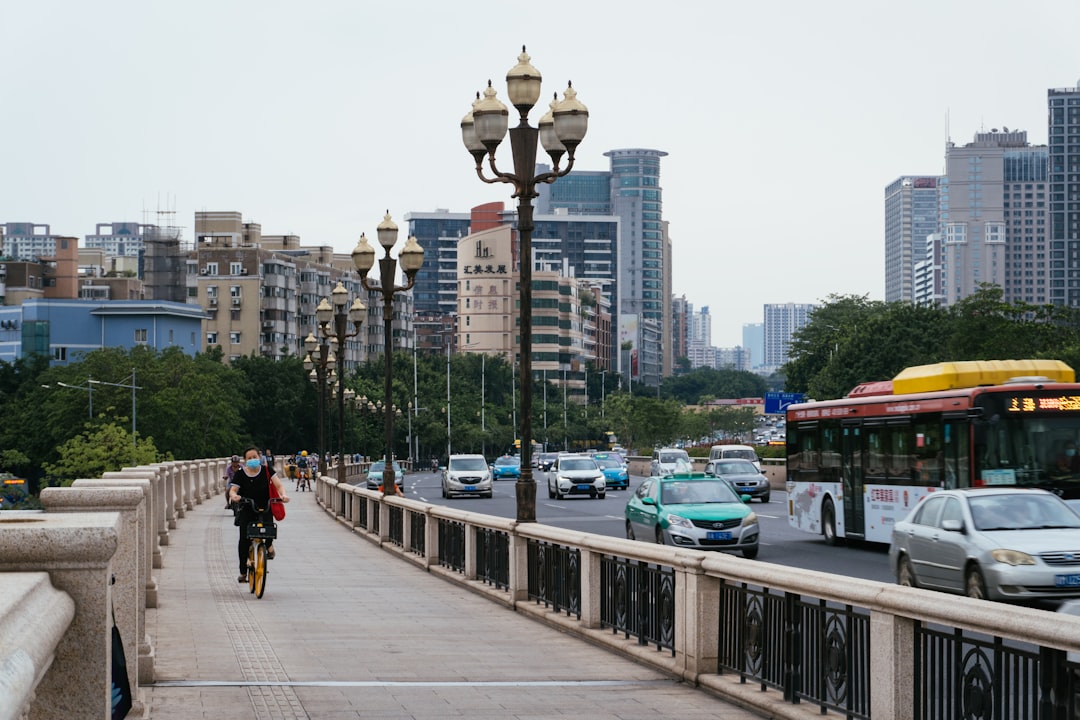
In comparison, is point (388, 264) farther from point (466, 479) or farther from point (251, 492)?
point (466, 479)

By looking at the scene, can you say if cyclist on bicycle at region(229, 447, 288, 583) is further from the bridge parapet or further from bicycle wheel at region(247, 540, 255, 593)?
the bridge parapet

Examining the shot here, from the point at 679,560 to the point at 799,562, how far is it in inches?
572

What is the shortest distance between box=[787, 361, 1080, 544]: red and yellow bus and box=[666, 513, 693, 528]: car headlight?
12.9ft

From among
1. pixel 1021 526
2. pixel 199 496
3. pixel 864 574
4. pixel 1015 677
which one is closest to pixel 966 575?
pixel 1021 526

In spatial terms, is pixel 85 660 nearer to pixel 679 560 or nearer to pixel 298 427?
pixel 679 560

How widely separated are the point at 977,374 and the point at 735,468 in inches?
1075

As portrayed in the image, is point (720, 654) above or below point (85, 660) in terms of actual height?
below

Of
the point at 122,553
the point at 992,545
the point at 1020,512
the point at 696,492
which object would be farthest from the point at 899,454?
the point at 122,553

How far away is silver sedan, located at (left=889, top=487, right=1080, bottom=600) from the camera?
17.7m

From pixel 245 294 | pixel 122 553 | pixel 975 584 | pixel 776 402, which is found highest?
pixel 245 294

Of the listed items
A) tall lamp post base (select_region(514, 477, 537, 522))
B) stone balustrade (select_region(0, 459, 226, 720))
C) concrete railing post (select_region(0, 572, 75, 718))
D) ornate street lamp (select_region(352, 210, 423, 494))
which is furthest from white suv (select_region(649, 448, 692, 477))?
concrete railing post (select_region(0, 572, 75, 718))

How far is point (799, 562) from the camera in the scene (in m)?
26.2

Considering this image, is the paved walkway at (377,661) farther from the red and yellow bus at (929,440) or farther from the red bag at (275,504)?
the red and yellow bus at (929,440)

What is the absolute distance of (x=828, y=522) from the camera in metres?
31.4
